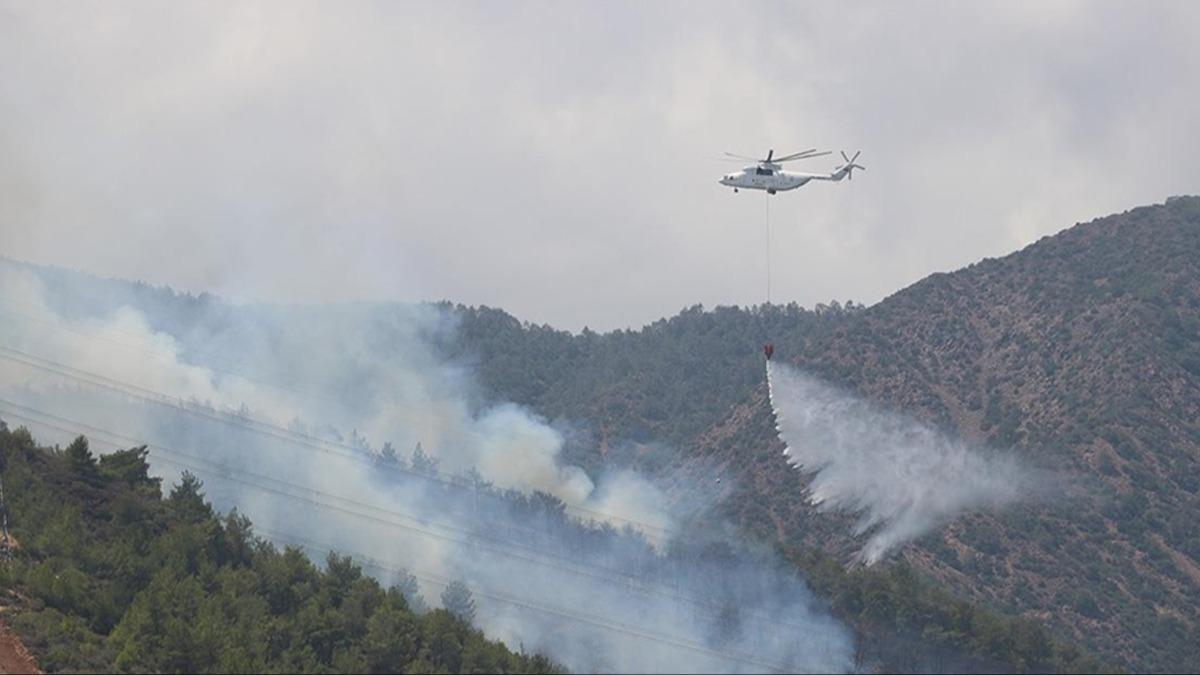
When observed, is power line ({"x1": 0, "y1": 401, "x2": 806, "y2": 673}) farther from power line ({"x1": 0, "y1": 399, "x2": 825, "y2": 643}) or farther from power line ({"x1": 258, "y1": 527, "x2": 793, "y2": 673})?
power line ({"x1": 0, "y1": 399, "x2": 825, "y2": 643})

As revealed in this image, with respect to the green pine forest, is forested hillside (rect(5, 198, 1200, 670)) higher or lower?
higher

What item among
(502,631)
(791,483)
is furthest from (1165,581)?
(502,631)

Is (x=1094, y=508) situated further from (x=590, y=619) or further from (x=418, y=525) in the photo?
(x=590, y=619)

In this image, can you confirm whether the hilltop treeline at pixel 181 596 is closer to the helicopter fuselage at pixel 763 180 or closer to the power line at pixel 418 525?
the power line at pixel 418 525

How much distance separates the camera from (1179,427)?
185875 millimetres

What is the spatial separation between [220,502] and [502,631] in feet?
105

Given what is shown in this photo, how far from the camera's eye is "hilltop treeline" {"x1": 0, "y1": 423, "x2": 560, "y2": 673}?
111 meters

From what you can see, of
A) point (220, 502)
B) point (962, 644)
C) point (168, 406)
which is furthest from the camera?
point (168, 406)

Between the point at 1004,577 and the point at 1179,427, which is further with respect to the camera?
the point at 1179,427

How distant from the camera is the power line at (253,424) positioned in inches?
6211

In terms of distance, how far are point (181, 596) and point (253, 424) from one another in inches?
1896

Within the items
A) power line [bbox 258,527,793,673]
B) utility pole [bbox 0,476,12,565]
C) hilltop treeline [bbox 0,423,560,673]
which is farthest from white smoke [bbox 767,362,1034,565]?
utility pole [bbox 0,476,12,565]

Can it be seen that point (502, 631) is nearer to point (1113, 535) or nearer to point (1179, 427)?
point (1113, 535)

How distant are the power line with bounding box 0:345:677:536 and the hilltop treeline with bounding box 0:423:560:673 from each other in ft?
72.3
